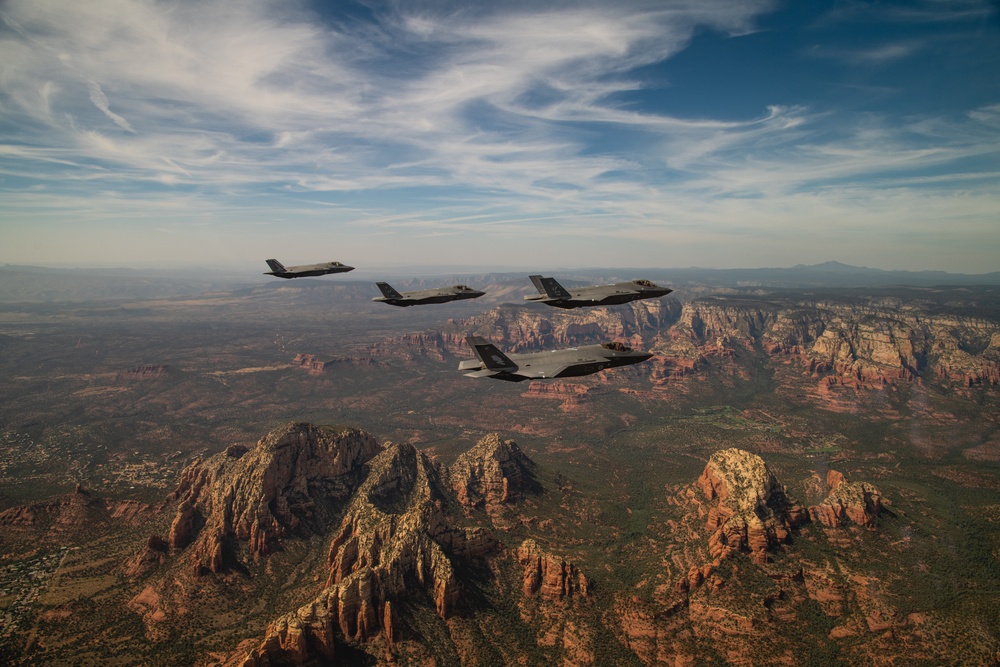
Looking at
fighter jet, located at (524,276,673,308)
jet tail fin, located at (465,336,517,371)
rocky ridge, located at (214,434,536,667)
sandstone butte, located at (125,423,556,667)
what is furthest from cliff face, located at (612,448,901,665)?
jet tail fin, located at (465,336,517,371)

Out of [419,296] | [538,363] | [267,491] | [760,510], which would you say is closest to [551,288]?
[538,363]

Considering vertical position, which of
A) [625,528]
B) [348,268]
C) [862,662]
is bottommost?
[625,528]

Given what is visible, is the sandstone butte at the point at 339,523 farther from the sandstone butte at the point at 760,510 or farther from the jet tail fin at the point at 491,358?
the jet tail fin at the point at 491,358

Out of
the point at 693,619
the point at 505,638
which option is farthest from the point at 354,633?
the point at 693,619

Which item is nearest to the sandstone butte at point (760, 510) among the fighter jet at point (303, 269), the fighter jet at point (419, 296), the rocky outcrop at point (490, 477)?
the rocky outcrop at point (490, 477)

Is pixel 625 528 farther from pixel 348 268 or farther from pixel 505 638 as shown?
pixel 348 268

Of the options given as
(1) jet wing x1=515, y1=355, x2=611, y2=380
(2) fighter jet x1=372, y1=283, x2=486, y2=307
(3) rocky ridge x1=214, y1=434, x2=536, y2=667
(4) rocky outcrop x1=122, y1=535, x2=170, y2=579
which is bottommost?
(4) rocky outcrop x1=122, y1=535, x2=170, y2=579

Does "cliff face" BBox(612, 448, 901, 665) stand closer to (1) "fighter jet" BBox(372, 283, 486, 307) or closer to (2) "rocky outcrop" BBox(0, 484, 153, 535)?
(1) "fighter jet" BBox(372, 283, 486, 307)

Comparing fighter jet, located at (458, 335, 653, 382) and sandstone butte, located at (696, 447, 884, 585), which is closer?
fighter jet, located at (458, 335, 653, 382)
